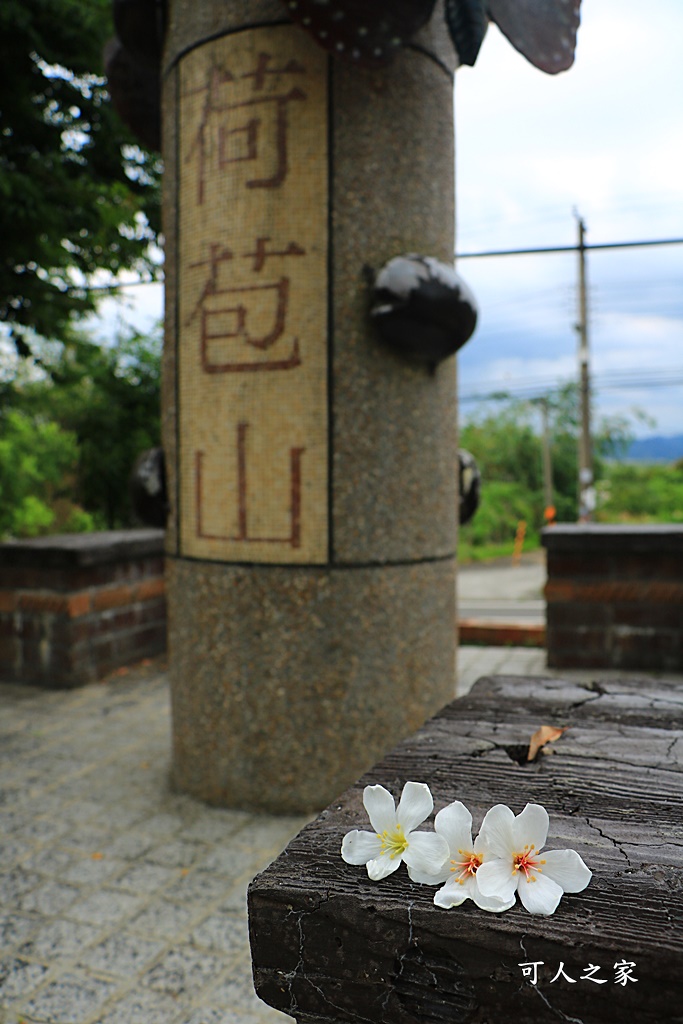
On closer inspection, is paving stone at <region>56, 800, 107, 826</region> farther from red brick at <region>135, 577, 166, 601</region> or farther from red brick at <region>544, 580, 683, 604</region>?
red brick at <region>544, 580, 683, 604</region>

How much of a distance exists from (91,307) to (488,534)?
16.9 m

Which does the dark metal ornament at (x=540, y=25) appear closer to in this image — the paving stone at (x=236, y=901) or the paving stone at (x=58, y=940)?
the paving stone at (x=236, y=901)

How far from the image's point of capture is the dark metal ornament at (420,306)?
2.88 metres

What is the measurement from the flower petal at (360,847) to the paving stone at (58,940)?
157 centimetres

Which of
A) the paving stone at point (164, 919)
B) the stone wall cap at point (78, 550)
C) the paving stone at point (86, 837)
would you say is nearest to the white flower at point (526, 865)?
the paving stone at point (164, 919)

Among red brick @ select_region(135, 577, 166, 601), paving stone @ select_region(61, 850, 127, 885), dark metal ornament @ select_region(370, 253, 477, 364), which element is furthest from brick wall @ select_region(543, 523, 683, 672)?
paving stone @ select_region(61, 850, 127, 885)

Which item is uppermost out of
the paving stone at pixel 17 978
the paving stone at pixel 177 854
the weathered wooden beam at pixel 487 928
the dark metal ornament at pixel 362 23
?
the dark metal ornament at pixel 362 23

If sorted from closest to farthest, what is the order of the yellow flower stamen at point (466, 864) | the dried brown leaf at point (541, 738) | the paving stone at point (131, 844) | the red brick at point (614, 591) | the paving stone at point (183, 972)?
1. the yellow flower stamen at point (466, 864)
2. the dried brown leaf at point (541, 738)
3. the paving stone at point (183, 972)
4. the paving stone at point (131, 844)
5. the red brick at point (614, 591)

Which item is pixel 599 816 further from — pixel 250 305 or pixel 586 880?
pixel 250 305

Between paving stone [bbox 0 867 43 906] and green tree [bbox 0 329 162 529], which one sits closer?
paving stone [bbox 0 867 43 906]

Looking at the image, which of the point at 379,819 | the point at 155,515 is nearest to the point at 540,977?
the point at 379,819

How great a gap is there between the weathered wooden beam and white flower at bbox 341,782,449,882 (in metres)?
0.02

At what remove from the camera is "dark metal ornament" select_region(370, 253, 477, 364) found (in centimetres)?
288

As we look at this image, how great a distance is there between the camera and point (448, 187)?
324 centimetres
